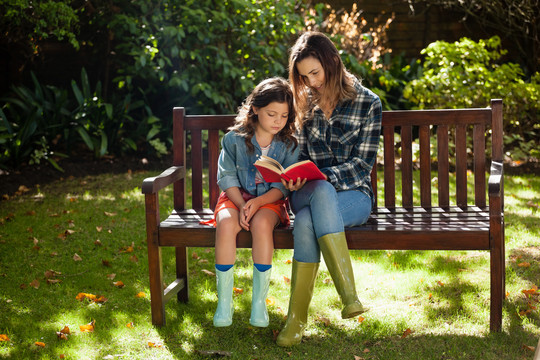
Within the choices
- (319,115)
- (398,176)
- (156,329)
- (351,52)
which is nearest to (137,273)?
(156,329)

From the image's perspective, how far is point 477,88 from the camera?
267 inches

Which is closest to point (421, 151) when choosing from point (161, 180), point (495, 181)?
point (495, 181)

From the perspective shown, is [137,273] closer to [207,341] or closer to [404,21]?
[207,341]

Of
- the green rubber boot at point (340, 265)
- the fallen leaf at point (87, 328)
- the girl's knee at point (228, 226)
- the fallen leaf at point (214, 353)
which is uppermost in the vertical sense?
the girl's knee at point (228, 226)

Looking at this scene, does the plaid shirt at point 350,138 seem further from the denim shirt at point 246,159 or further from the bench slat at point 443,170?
the bench slat at point 443,170

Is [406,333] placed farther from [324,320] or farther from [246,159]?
[246,159]

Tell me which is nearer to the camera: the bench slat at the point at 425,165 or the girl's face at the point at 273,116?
the girl's face at the point at 273,116

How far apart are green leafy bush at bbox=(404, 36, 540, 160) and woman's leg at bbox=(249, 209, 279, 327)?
14.2 feet

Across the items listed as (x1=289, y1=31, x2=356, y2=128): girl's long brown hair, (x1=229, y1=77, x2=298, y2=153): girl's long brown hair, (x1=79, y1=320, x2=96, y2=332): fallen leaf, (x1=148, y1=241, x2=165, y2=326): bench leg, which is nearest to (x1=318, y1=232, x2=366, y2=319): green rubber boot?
(x1=229, y1=77, x2=298, y2=153): girl's long brown hair

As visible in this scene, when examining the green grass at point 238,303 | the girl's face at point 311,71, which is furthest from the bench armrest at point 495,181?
the girl's face at point 311,71

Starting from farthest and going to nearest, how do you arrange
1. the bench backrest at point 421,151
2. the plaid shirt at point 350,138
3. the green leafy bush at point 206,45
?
the green leafy bush at point 206,45 → the bench backrest at point 421,151 → the plaid shirt at point 350,138

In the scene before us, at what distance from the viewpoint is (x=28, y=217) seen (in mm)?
5219

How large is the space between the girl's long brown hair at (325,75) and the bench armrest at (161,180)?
0.71 metres

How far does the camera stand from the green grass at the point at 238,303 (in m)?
2.94
